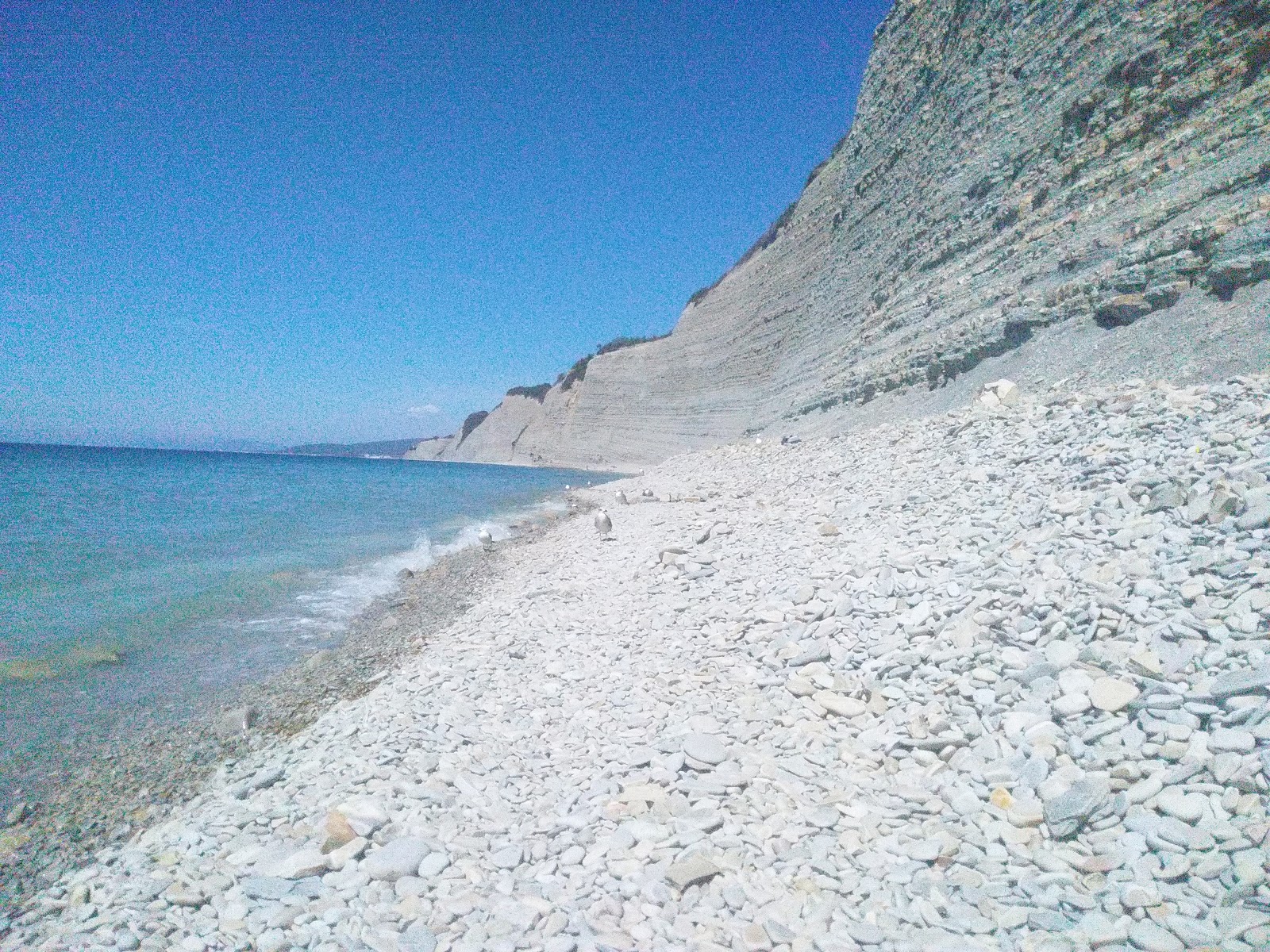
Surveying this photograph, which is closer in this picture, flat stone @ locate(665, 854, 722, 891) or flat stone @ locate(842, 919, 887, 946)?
flat stone @ locate(842, 919, 887, 946)

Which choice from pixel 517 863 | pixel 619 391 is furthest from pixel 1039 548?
pixel 619 391

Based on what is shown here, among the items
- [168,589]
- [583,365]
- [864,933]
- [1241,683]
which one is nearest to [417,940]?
[864,933]

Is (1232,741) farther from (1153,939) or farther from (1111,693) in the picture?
(1153,939)

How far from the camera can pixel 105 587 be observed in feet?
31.9

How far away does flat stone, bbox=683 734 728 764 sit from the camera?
11.0 feet

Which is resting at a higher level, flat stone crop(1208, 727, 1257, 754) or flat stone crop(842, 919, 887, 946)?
flat stone crop(1208, 727, 1257, 754)

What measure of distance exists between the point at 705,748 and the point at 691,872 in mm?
884

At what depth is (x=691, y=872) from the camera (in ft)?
8.52

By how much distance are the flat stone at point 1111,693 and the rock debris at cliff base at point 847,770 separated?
12 mm

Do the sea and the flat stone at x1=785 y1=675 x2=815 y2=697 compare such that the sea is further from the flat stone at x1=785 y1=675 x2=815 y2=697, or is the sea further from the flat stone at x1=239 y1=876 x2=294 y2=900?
the flat stone at x1=785 y1=675 x2=815 y2=697

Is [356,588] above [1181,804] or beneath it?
beneath

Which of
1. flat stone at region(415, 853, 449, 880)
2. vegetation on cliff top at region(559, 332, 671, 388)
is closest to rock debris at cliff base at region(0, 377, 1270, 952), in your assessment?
flat stone at region(415, 853, 449, 880)

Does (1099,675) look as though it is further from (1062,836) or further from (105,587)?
(105,587)

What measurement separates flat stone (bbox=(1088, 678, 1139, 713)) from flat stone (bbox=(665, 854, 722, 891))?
194cm
